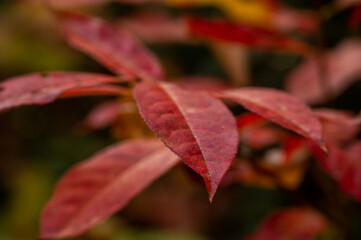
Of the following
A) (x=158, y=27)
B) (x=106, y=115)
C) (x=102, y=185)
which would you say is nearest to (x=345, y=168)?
(x=102, y=185)

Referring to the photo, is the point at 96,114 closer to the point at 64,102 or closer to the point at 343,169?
the point at 343,169

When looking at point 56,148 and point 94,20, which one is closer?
point 94,20

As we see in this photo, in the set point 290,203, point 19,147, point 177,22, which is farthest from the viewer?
point 19,147

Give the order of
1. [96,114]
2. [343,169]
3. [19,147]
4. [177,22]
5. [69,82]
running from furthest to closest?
[19,147] → [177,22] → [96,114] → [343,169] → [69,82]

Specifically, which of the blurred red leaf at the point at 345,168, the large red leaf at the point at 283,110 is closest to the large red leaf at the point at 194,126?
the large red leaf at the point at 283,110

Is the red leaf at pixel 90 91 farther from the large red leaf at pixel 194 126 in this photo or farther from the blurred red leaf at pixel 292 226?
the blurred red leaf at pixel 292 226

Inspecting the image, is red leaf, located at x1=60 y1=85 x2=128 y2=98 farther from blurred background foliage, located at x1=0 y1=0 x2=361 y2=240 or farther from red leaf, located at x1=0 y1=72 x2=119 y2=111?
blurred background foliage, located at x1=0 y1=0 x2=361 y2=240

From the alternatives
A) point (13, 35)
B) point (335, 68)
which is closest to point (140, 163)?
point (335, 68)

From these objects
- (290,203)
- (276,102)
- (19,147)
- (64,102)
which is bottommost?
(19,147)
